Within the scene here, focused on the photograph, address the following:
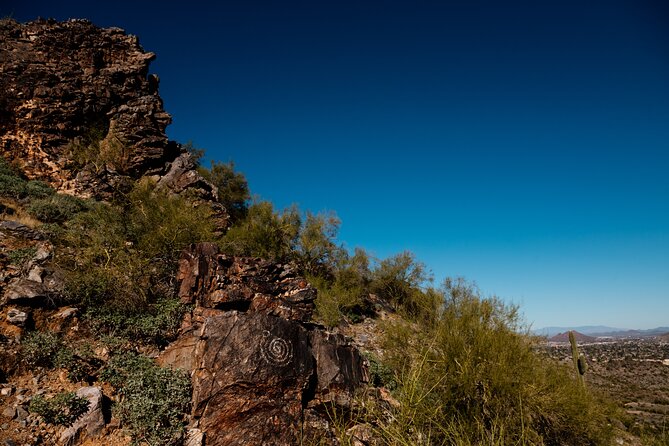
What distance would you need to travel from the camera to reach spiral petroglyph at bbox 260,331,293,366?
682 centimetres

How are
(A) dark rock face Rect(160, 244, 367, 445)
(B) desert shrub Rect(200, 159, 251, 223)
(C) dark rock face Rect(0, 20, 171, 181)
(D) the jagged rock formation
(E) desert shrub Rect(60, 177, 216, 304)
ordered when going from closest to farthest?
(A) dark rock face Rect(160, 244, 367, 445) < (E) desert shrub Rect(60, 177, 216, 304) < (D) the jagged rock formation < (C) dark rock face Rect(0, 20, 171, 181) < (B) desert shrub Rect(200, 159, 251, 223)

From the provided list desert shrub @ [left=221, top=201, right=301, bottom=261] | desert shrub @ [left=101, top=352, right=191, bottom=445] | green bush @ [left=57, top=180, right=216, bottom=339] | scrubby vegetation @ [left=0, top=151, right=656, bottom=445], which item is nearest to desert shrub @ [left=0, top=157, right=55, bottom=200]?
scrubby vegetation @ [left=0, top=151, right=656, bottom=445]

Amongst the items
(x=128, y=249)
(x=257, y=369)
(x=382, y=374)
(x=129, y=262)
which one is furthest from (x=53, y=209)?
(x=382, y=374)

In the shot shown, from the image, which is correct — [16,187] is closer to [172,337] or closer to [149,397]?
[172,337]

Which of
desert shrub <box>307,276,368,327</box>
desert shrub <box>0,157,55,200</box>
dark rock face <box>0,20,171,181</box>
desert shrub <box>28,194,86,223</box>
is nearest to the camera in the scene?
desert shrub <box>28,194,86,223</box>

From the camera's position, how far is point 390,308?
21.2 m

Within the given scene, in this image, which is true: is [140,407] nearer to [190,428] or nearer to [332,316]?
[190,428]

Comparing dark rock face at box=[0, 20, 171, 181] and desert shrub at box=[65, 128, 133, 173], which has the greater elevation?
dark rock face at box=[0, 20, 171, 181]

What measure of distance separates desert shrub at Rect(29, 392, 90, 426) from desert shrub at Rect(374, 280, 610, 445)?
597 centimetres

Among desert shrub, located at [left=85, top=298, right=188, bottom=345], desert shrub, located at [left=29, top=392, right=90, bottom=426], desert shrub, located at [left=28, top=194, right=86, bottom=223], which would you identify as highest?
desert shrub, located at [left=28, top=194, right=86, bottom=223]

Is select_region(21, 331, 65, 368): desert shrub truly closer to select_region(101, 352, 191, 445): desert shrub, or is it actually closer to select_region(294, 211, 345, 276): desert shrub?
select_region(101, 352, 191, 445): desert shrub

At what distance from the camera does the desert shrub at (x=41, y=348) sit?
6254 mm

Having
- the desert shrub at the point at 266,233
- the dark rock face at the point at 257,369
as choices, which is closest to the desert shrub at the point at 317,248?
the desert shrub at the point at 266,233

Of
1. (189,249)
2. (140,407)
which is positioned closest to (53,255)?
(189,249)
